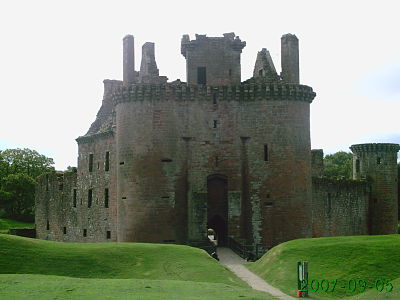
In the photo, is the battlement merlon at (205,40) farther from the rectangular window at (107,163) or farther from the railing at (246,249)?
the rectangular window at (107,163)

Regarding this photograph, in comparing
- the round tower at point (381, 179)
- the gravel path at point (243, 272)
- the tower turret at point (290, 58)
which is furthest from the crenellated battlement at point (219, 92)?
the round tower at point (381, 179)

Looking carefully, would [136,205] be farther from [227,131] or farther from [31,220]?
[31,220]

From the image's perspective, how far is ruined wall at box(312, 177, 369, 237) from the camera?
165 ft

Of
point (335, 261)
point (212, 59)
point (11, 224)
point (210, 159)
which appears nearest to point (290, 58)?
point (212, 59)

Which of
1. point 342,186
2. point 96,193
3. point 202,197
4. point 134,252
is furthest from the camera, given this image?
point 342,186

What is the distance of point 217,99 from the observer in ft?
131

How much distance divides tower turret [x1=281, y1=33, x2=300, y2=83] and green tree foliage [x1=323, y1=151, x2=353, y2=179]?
48697 millimetres

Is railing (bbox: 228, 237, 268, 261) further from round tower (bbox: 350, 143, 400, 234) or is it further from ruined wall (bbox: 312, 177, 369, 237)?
round tower (bbox: 350, 143, 400, 234)

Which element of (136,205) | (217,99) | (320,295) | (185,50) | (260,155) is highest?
(185,50)

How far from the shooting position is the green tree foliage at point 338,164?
90.0 metres

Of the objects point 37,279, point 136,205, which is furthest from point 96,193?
point 37,279

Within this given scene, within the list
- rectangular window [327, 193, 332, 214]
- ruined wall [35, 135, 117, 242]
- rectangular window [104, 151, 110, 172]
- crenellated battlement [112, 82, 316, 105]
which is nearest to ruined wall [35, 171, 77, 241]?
ruined wall [35, 135, 117, 242]

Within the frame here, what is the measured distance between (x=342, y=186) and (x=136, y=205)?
73.1 feet

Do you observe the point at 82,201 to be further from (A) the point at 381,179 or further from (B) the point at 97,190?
(A) the point at 381,179
